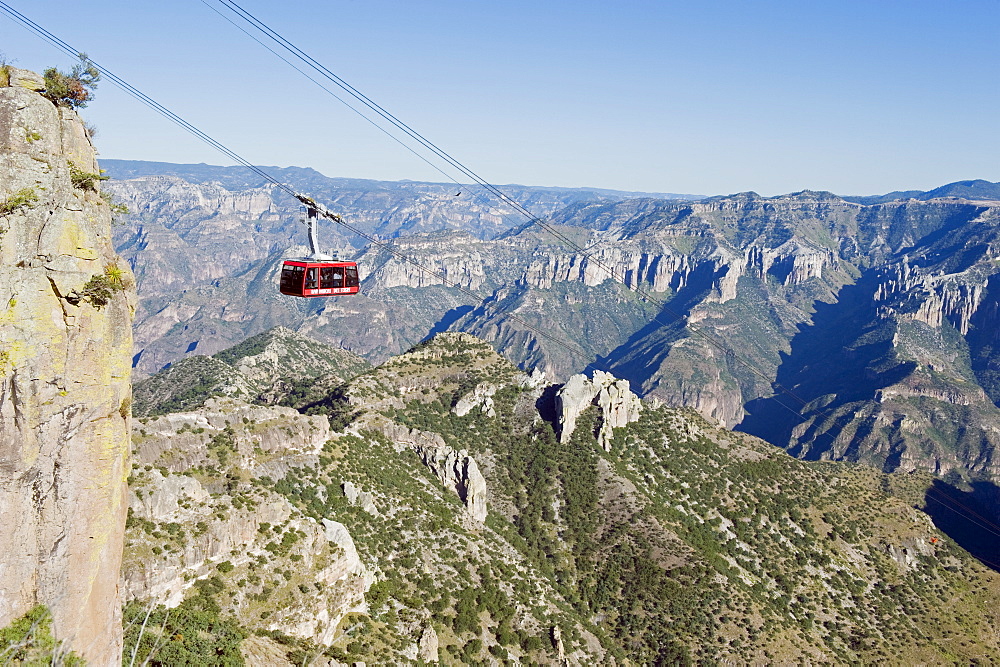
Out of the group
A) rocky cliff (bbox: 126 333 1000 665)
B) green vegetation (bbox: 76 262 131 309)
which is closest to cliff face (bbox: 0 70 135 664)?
green vegetation (bbox: 76 262 131 309)

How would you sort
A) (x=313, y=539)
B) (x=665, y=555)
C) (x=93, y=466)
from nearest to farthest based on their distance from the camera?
(x=93, y=466), (x=313, y=539), (x=665, y=555)

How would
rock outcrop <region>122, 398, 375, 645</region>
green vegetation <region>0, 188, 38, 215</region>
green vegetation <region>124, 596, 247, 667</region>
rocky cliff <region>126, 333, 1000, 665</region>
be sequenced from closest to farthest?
1. green vegetation <region>0, 188, 38, 215</region>
2. green vegetation <region>124, 596, 247, 667</region>
3. rock outcrop <region>122, 398, 375, 645</region>
4. rocky cliff <region>126, 333, 1000, 665</region>

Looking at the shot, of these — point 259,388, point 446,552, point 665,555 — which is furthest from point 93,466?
point 259,388

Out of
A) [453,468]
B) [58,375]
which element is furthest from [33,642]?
[453,468]

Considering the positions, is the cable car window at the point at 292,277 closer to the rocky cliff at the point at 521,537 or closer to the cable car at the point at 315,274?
the cable car at the point at 315,274

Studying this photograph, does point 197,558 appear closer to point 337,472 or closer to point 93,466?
point 93,466

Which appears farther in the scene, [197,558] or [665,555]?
[665,555]

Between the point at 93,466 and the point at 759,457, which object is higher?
the point at 93,466

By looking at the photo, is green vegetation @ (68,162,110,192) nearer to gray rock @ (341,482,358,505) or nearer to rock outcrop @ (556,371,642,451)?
gray rock @ (341,482,358,505)

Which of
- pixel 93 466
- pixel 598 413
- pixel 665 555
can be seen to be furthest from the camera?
pixel 598 413
